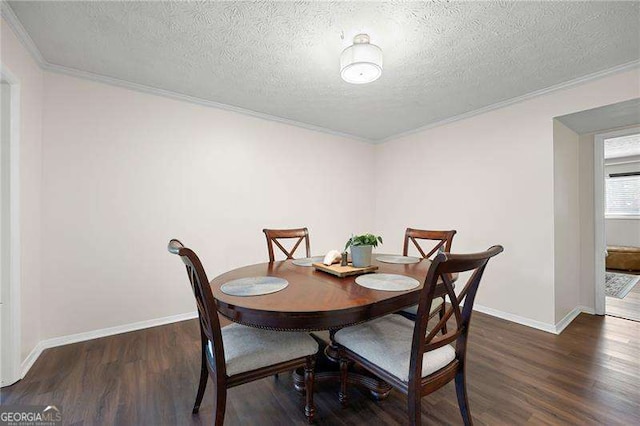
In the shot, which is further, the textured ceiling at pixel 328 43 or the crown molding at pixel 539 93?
the crown molding at pixel 539 93

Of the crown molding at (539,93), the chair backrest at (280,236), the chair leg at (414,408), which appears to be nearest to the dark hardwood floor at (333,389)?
the chair leg at (414,408)

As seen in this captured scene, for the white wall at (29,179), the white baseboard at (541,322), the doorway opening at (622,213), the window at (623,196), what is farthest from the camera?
the window at (623,196)

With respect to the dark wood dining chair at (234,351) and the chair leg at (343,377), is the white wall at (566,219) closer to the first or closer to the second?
the chair leg at (343,377)

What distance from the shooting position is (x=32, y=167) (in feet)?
6.56

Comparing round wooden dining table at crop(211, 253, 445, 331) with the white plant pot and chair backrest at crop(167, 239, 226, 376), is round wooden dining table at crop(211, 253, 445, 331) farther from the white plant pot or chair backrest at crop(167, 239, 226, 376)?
the white plant pot

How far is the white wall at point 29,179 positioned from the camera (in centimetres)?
181

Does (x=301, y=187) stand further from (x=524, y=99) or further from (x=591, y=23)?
(x=591, y=23)

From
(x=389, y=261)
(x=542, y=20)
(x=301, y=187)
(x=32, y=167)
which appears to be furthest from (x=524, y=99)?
(x=32, y=167)

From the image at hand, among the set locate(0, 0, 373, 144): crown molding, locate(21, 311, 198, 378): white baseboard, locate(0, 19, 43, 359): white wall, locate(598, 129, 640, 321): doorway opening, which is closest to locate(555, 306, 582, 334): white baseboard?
locate(598, 129, 640, 321): doorway opening

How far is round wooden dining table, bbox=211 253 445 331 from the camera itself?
3.58 feet

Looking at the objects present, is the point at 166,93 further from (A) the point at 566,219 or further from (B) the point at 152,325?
(A) the point at 566,219

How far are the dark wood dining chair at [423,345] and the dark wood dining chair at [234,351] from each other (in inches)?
9.3

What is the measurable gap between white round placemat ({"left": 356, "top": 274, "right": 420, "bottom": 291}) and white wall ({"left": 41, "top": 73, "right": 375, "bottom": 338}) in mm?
2009

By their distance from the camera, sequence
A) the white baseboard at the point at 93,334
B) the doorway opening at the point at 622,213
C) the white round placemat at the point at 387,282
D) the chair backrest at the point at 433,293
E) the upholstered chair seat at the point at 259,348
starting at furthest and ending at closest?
the doorway opening at the point at 622,213 → the white baseboard at the point at 93,334 → the white round placemat at the point at 387,282 → the upholstered chair seat at the point at 259,348 → the chair backrest at the point at 433,293
